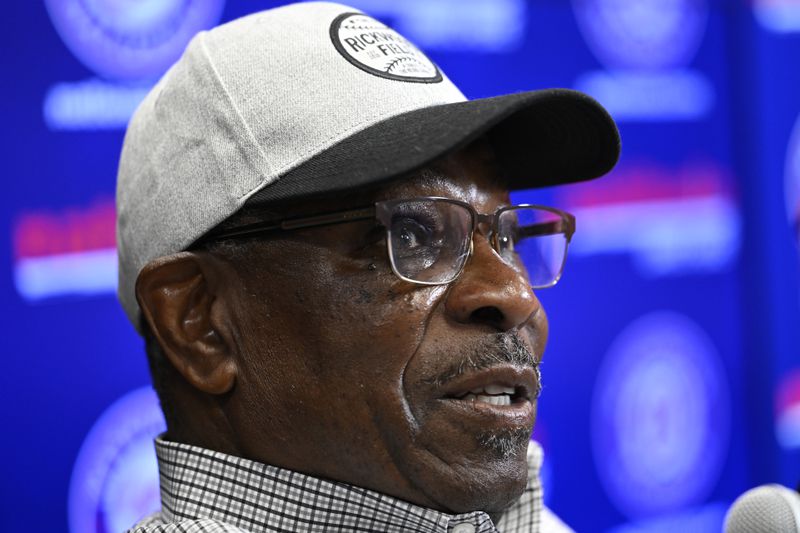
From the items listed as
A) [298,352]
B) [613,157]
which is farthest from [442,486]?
[613,157]

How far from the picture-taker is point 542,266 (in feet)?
3.87

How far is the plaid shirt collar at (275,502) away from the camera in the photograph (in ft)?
3.20

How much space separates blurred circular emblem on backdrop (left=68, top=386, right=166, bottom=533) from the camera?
61.6 inches

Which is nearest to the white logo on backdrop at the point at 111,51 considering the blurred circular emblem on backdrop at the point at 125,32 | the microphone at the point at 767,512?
the blurred circular emblem on backdrop at the point at 125,32

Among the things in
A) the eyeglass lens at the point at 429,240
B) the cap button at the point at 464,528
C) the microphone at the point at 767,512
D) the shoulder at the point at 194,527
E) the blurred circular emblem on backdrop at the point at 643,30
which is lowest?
the shoulder at the point at 194,527

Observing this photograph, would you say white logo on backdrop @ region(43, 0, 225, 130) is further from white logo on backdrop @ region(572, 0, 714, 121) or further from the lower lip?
white logo on backdrop @ region(572, 0, 714, 121)

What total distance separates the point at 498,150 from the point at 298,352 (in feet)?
1.20

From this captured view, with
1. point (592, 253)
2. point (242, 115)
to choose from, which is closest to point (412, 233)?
point (242, 115)

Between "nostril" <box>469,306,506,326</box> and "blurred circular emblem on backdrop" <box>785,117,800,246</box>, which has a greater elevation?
"blurred circular emblem on backdrop" <box>785,117,800,246</box>

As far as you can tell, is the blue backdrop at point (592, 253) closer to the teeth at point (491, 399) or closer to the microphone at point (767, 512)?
the teeth at point (491, 399)

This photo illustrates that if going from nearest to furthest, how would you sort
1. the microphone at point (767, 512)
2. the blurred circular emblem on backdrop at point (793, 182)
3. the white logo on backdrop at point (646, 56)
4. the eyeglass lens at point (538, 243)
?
the microphone at point (767, 512) → the eyeglass lens at point (538, 243) → the white logo on backdrop at point (646, 56) → the blurred circular emblem on backdrop at point (793, 182)

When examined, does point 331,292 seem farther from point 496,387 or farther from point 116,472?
point 116,472

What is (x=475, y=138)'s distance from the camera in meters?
0.91

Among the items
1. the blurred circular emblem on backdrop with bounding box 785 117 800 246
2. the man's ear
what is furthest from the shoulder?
the blurred circular emblem on backdrop with bounding box 785 117 800 246
